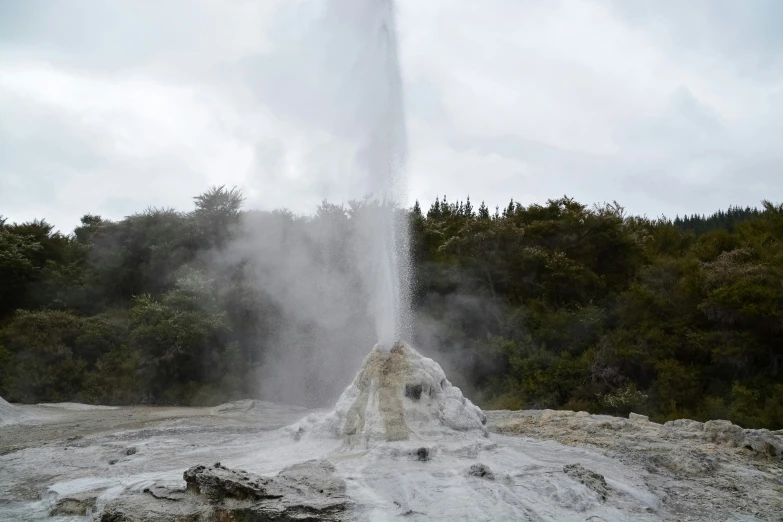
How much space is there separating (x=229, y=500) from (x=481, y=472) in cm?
210

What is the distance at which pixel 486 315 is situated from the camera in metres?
15.6

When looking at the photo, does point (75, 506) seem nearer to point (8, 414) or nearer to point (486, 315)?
point (8, 414)

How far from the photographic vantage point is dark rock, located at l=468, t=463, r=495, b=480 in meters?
5.14

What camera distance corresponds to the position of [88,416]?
34.6ft

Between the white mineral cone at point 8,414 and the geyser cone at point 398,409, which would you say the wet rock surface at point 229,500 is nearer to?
the geyser cone at point 398,409

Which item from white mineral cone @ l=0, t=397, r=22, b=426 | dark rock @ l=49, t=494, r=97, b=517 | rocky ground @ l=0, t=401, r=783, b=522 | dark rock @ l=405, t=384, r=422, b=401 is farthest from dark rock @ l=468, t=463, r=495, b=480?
white mineral cone @ l=0, t=397, r=22, b=426

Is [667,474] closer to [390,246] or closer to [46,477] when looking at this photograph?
[390,246]

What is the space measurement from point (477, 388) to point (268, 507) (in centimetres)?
1009

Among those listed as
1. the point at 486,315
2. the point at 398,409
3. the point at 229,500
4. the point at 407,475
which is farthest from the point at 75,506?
the point at 486,315

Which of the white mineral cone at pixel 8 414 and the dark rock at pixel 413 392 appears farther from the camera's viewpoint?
the white mineral cone at pixel 8 414

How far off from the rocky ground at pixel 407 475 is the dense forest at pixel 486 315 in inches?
→ 167

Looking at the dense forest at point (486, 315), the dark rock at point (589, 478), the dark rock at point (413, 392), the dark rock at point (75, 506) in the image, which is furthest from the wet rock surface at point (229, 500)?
the dense forest at point (486, 315)

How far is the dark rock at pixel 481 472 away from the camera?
16.9ft

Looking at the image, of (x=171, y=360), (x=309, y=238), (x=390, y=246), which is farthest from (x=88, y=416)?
(x=309, y=238)
